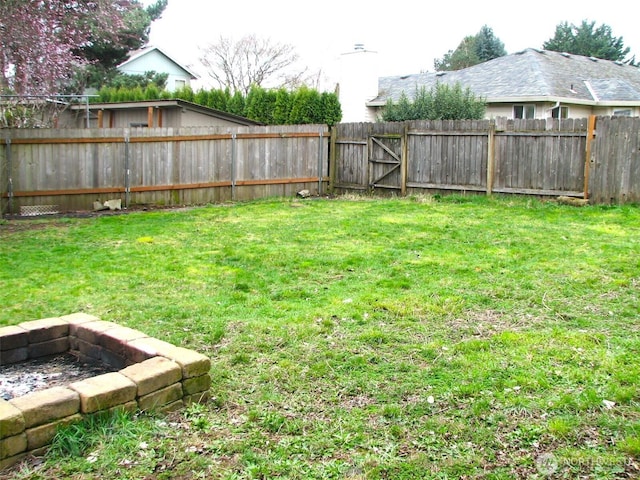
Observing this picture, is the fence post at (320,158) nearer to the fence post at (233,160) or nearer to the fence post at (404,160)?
the fence post at (404,160)

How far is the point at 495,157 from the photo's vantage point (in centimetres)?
1369

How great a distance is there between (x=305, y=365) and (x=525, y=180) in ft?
32.4

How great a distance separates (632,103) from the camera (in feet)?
76.8

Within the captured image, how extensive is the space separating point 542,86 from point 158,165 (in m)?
13.9

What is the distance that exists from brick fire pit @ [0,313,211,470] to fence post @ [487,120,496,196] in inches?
411

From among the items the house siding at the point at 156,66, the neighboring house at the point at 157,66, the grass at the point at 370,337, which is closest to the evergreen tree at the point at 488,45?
the neighboring house at the point at 157,66

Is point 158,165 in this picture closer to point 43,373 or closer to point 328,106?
point 328,106

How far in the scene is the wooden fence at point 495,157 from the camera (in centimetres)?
1230

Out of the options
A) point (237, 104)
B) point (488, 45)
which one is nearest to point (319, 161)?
point (237, 104)

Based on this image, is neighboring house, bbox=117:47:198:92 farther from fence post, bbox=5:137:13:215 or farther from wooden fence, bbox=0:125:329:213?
fence post, bbox=5:137:13:215

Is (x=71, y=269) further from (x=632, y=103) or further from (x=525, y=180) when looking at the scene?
(x=632, y=103)

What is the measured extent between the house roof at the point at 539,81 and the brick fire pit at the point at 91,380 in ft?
57.9

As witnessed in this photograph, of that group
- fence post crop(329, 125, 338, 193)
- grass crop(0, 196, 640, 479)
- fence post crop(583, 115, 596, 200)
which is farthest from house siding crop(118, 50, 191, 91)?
grass crop(0, 196, 640, 479)

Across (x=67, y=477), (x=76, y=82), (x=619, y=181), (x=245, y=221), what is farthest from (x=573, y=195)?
(x=76, y=82)
